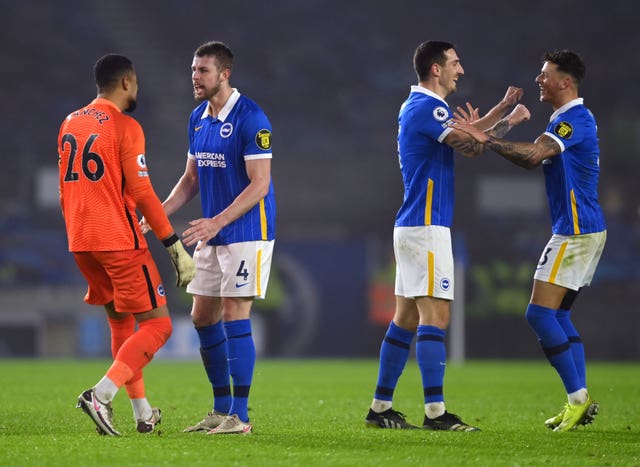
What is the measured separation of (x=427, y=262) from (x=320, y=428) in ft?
3.69

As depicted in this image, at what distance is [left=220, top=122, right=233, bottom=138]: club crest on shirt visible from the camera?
19.4 ft

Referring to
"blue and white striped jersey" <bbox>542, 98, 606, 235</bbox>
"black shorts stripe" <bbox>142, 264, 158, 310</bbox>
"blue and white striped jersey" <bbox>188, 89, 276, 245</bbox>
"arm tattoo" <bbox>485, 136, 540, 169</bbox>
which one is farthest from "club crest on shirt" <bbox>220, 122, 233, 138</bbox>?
"blue and white striped jersey" <bbox>542, 98, 606, 235</bbox>

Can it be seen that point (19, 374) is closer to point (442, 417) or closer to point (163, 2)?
point (442, 417)

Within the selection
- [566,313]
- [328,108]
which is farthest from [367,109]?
[566,313]

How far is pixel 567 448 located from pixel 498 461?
66 centimetres

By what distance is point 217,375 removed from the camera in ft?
20.0

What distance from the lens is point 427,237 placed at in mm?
6051

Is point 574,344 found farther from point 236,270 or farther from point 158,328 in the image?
point 158,328

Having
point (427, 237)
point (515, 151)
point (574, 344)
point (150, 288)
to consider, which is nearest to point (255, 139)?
point (150, 288)

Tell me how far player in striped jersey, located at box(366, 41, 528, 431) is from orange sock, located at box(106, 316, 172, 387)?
133cm

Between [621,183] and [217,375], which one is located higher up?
[621,183]

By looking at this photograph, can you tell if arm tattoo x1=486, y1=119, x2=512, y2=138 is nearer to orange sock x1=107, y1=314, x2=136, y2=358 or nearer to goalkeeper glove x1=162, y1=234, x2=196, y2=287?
goalkeeper glove x1=162, y1=234, x2=196, y2=287

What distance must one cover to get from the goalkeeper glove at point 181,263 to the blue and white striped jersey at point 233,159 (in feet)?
1.22

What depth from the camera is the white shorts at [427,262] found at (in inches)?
237
